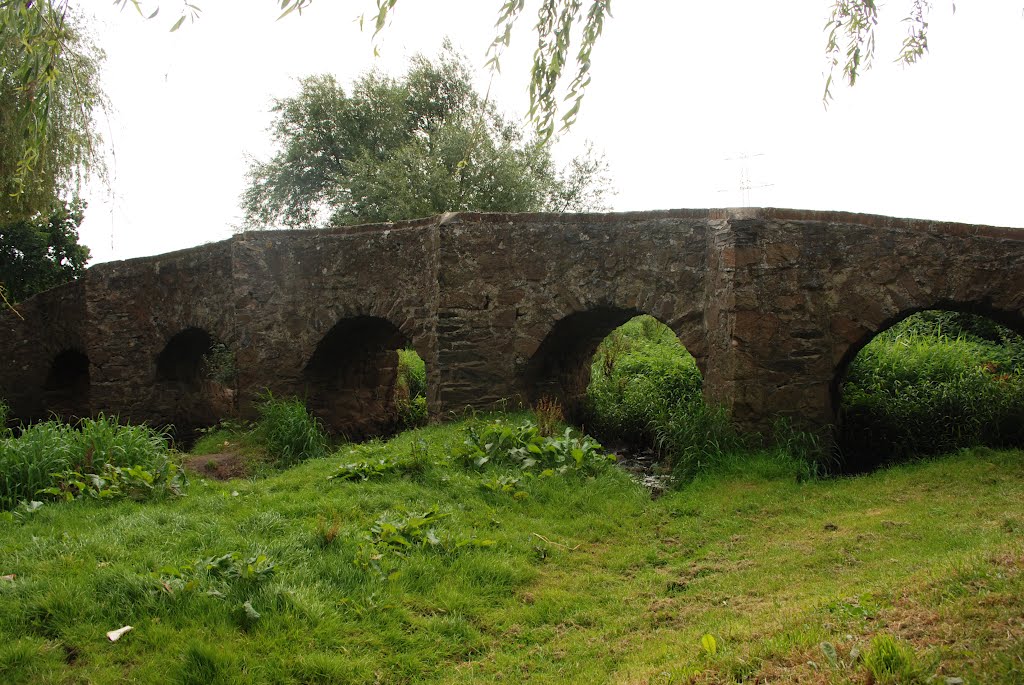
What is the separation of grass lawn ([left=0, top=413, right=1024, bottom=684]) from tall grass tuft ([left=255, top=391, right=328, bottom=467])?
2287 mm

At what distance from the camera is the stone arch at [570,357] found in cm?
877

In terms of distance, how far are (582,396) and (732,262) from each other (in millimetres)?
3211

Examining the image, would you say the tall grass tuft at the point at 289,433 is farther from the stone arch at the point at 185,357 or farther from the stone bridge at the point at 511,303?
the stone arch at the point at 185,357

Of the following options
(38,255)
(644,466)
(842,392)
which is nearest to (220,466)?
(644,466)

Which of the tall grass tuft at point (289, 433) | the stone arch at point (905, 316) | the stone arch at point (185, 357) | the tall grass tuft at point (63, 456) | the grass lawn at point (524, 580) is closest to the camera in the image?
the grass lawn at point (524, 580)

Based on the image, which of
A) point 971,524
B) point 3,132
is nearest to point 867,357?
point 971,524

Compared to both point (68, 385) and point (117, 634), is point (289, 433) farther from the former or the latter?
point (68, 385)

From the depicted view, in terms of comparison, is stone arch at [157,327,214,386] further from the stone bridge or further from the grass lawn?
the grass lawn

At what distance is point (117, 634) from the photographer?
12.5ft

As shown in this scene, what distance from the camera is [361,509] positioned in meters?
5.73

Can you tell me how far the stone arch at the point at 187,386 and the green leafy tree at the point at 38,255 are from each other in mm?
6391

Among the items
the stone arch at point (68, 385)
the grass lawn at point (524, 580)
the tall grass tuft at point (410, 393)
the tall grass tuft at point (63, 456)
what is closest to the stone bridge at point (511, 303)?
the tall grass tuft at point (410, 393)

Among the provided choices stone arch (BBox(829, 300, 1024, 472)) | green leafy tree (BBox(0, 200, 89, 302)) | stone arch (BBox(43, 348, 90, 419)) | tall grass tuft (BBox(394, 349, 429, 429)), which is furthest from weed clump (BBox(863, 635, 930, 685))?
green leafy tree (BBox(0, 200, 89, 302))

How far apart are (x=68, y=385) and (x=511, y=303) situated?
28.6ft
